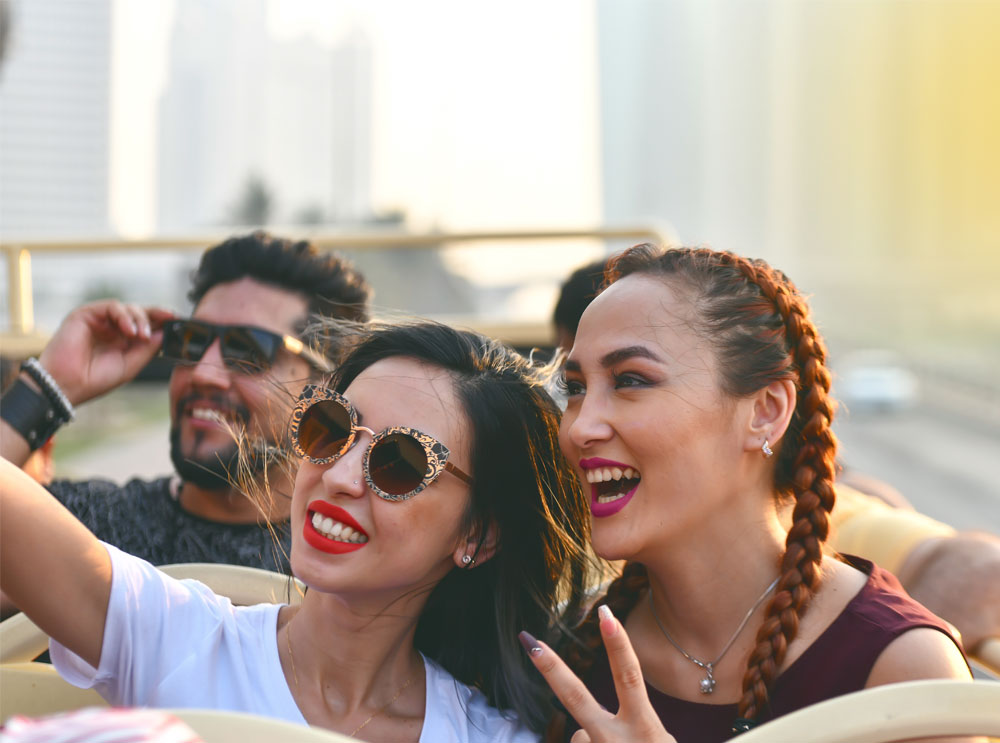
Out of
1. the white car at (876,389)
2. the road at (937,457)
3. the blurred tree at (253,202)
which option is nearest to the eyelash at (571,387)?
the road at (937,457)

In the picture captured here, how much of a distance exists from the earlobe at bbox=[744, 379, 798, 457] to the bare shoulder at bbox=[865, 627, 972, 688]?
1.09 feet

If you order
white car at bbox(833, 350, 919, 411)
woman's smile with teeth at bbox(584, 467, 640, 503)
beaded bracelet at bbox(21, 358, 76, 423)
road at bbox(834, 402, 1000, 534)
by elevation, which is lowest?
road at bbox(834, 402, 1000, 534)

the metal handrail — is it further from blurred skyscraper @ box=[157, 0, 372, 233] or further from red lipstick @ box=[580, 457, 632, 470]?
blurred skyscraper @ box=[157, 0, 372, 233]

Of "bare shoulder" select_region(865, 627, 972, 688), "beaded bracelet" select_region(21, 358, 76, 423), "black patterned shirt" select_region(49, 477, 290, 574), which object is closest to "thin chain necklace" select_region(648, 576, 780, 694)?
"bare shoulder" select_region(865, 627, 972, 688)

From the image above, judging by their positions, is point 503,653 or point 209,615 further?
point 503,653

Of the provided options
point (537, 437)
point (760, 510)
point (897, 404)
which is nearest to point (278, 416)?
point (537, 437)

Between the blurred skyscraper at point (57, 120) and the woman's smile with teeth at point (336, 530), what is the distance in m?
34.9

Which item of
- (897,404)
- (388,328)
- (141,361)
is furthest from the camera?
(897,404)

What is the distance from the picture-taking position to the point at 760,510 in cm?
157

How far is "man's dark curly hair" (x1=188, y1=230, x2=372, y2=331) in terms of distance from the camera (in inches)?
95.4

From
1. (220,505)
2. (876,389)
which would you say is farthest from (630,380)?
(876,389)

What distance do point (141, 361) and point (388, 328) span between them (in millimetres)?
866

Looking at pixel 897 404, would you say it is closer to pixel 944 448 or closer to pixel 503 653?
pixel 944 448

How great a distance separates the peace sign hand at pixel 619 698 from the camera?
114 centimetres
